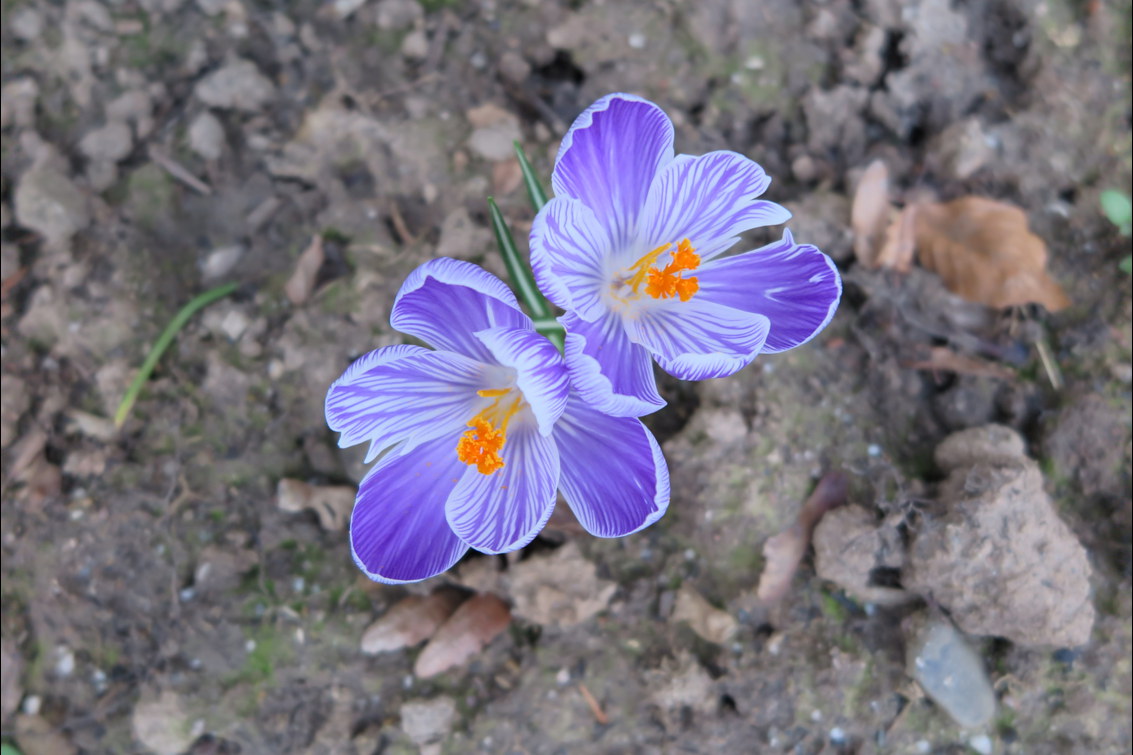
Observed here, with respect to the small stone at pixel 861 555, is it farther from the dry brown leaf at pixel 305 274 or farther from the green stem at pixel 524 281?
the dry brown leaf at pixel 305 274

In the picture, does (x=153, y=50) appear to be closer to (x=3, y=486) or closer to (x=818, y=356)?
(x=3, y=486)

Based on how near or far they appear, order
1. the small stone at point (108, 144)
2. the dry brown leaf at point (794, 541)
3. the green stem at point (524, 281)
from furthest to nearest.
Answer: the small stone at point (108, 144) → the dry brown leaf at point (794, 541) → the green stem at point (524, 281)

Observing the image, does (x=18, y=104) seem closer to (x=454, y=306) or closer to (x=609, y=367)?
(x=454, y=306)

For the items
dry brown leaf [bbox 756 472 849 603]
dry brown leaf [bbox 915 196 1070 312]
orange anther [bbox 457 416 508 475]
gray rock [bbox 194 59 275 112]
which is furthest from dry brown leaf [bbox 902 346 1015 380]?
gray rock [bbox 194 59 275 112]

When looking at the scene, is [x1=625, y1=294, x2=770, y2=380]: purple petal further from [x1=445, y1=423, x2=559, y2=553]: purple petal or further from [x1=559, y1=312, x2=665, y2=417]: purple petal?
[x1=445, y1=423, x2=559, y2=553]: purple petal

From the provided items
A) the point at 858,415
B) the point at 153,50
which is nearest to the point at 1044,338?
the point at 858,415

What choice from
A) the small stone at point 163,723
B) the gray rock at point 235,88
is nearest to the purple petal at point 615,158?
the gray rock at point 235,88

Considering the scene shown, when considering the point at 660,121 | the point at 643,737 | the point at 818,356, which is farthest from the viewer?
the point at 818,356
